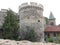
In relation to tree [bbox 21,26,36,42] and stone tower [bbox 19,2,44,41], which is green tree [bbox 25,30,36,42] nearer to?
tree [bbox 21,26,36,42]

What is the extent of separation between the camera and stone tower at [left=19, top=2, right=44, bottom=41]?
30.5 metres

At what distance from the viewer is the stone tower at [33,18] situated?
30.5 metres

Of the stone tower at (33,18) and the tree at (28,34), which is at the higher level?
the stone tower at (33,18)

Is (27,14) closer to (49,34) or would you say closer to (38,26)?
(38,26)

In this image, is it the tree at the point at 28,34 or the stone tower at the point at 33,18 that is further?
the stone tower at the point at 33,18

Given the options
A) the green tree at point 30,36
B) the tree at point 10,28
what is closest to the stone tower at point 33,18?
the green tree at point 30,36

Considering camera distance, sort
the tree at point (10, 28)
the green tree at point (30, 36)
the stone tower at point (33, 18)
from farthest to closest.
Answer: the tree at point (10, 28) → the stone tower at point (33, 18) → the green tree at point (30, 36)

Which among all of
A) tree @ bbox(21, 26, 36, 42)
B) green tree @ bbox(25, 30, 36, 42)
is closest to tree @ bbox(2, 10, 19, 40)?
tree @ bbox(21, 26, 36, 42)

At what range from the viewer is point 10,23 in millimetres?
31516

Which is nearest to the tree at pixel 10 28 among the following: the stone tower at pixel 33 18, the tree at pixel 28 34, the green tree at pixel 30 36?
the stone tower at pixel 33 18

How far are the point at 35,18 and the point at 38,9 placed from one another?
1.85m

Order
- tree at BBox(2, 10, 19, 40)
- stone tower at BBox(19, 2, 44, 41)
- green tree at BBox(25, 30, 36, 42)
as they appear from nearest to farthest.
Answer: green tree at BBox(25, 30, 36, 42) → stone tower at BBox(19, 2, 44, 41) → tree at BBox(2, 10, 19, 40)

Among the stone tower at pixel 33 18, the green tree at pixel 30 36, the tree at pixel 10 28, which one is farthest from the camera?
the tree at pixel 10 28

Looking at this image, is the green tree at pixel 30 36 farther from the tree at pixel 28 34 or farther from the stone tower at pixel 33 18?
the stone tower at pixel 33 18
